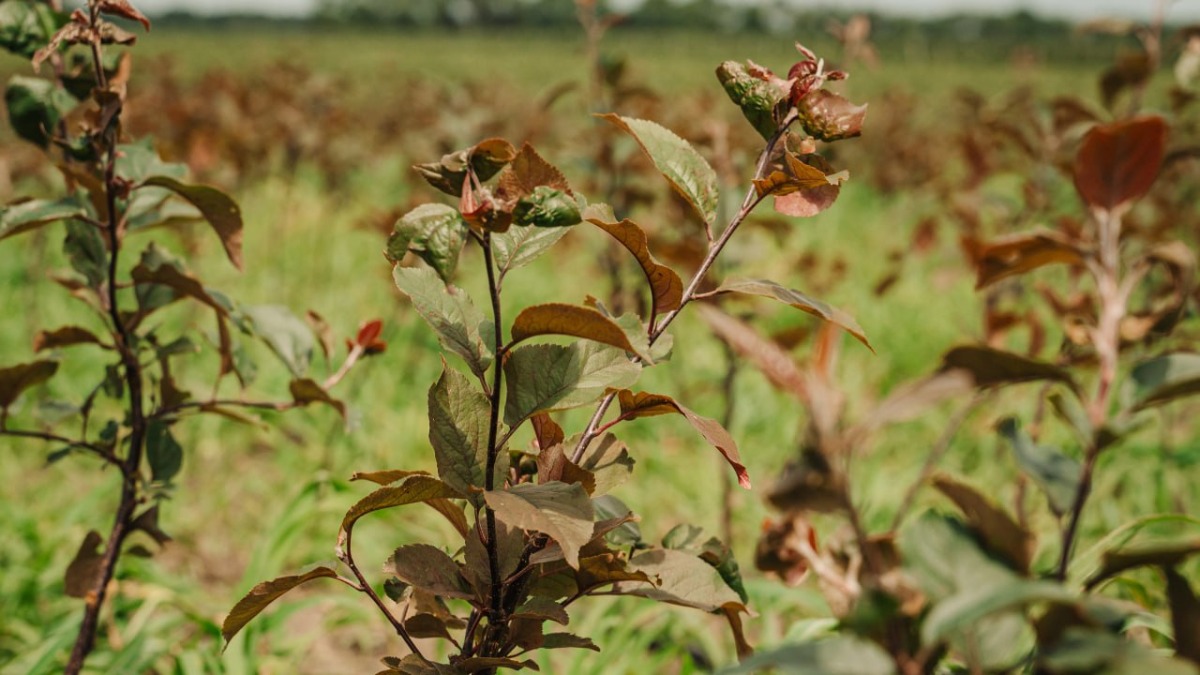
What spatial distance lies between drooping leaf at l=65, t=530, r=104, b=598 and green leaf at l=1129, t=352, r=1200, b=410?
1244 mm

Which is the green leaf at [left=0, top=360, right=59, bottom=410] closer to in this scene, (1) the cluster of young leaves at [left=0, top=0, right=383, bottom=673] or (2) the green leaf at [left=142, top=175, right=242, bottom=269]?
(1) the cluster of young leaves at [left=0, top=0, right=383, bottom=673]

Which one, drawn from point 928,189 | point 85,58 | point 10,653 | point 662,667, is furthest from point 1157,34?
point 928,189

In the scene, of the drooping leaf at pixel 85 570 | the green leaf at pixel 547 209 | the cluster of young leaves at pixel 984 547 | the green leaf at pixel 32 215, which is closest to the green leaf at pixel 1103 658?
the cluster of young leaves at pixel 984 547

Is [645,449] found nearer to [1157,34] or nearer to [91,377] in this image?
[1157,34]

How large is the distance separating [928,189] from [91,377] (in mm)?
4485

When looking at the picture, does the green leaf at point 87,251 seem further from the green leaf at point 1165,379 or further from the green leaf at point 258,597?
the green leaf at point 1165,379

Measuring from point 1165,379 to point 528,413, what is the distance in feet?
1.53

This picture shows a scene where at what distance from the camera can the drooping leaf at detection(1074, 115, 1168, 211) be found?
705 millimetres

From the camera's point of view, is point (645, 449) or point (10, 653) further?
point (645, 449)

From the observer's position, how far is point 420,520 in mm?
2391

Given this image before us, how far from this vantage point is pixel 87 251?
1.14m

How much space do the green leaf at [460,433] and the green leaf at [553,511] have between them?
57 mm

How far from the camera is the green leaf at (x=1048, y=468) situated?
23.4 inches

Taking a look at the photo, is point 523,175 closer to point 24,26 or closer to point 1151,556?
point 1151,556
